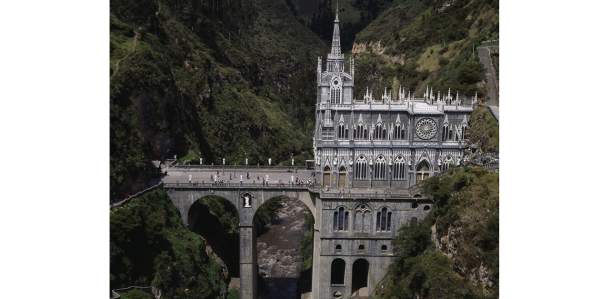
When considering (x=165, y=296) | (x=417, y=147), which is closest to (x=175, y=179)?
(x=165, y=296)

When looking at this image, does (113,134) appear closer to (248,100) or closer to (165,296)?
(165,296)

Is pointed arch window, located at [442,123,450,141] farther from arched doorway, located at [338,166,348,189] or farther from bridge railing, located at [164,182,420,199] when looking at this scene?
arched doorway, located at [338,166,348,189]

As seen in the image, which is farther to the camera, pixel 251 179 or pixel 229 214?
pixel 229 214

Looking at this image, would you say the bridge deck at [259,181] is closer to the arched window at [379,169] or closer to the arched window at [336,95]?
the arched window at [379,169]

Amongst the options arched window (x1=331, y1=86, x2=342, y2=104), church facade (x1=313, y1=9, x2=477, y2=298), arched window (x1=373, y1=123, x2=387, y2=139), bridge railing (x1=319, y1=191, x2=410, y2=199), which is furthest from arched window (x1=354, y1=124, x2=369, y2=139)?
Answer: bridge railing (x1=319, y1=191, x2=410, y2=199)

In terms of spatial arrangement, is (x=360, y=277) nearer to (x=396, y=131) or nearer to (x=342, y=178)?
(x=342, y=178)

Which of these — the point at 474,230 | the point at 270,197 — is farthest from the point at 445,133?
the point at 270,197
